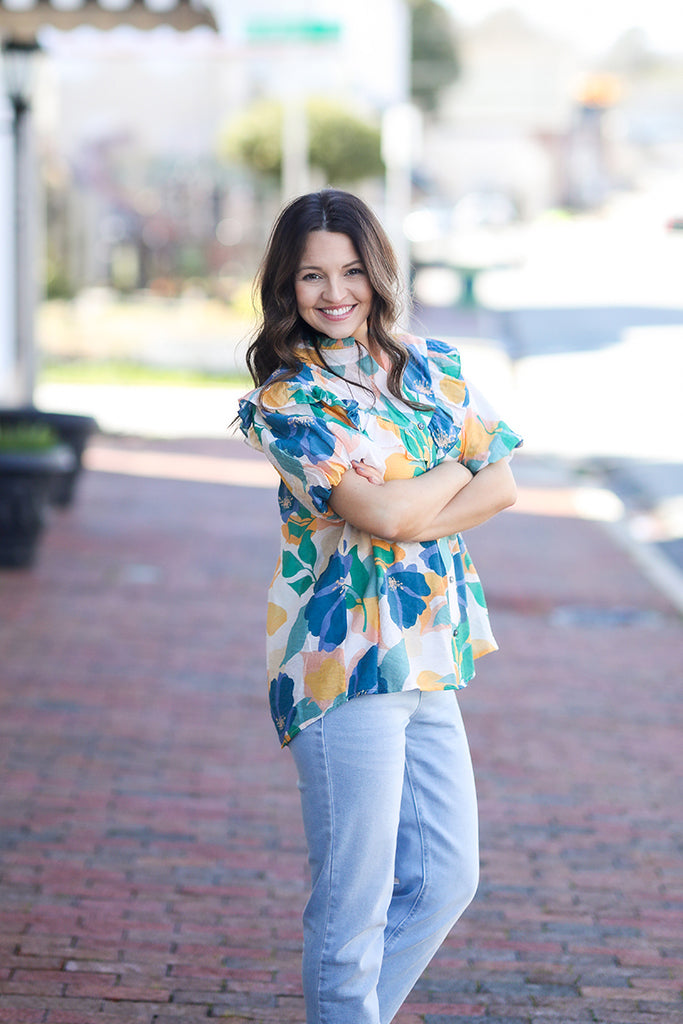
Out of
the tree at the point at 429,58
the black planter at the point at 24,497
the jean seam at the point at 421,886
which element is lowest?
the black planter at the point at 24,497

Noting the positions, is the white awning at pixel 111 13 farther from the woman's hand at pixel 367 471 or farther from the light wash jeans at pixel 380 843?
the light wash jeans at pixel 380 843

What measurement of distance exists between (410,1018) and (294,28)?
1708cm

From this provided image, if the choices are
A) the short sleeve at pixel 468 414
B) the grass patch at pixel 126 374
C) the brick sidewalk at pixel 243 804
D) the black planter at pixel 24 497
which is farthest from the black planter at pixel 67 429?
the grass patch at pixel 126 374

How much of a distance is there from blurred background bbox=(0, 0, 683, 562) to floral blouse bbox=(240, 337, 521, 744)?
369 millimetres

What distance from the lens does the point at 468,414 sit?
3012mm

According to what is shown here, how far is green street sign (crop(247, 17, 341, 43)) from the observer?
1884 centimetres

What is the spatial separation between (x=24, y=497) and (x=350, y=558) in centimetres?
590

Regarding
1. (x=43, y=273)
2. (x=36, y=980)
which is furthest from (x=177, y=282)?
Result: (x=36, y=980)

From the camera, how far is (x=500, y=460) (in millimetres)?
3051

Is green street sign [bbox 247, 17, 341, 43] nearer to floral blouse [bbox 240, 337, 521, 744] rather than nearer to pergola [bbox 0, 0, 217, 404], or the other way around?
pergola [bbox 0, 0, 217, 404]

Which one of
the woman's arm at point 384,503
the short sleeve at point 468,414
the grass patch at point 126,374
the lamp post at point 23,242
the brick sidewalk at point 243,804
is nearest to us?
the woman's arm at point 384,503

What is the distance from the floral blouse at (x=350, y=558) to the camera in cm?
278

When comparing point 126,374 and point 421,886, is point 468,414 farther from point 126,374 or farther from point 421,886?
point 126,374

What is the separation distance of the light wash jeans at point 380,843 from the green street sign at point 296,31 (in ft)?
55.8
